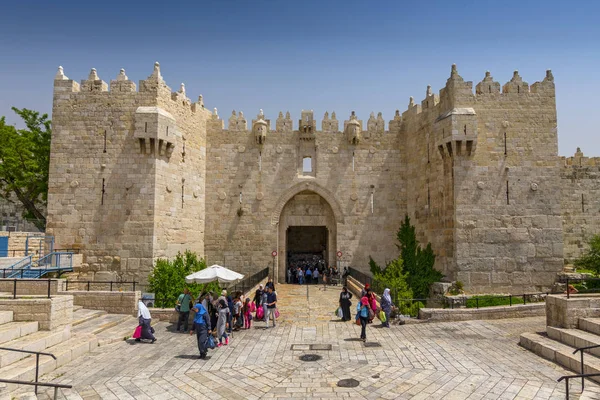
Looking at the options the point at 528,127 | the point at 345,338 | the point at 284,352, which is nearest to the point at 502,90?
the point at 528,127

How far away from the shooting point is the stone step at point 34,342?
801 centimetres

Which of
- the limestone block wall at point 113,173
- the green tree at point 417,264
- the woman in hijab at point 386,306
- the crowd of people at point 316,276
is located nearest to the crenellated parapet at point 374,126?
the green tree at point 417,264

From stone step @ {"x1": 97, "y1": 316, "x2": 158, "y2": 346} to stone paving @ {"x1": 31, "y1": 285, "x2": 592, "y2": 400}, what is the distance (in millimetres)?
450

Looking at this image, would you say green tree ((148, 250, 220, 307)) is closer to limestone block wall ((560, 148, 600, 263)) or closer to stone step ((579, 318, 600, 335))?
stone step ((579, 318, 600, 335))

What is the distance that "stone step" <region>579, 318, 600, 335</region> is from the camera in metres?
9.67

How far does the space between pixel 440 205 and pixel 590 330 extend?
32.2 feet

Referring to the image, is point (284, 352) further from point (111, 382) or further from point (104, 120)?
point (104, 120)

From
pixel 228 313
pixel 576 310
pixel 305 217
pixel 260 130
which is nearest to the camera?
pixel 576 310

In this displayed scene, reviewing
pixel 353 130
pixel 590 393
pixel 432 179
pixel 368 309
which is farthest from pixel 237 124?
pixel 590 393

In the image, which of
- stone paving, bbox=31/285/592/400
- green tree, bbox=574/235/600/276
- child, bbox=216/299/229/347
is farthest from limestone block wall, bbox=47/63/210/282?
green tree, bbox=574/235/600/276

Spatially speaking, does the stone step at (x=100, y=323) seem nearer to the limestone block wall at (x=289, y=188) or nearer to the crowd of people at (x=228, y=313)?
the crowd of people at (x=228, y=313)

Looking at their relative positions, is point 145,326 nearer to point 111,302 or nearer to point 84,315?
point 84,315

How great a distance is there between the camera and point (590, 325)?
9906 millimetres

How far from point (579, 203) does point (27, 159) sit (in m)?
29.8
